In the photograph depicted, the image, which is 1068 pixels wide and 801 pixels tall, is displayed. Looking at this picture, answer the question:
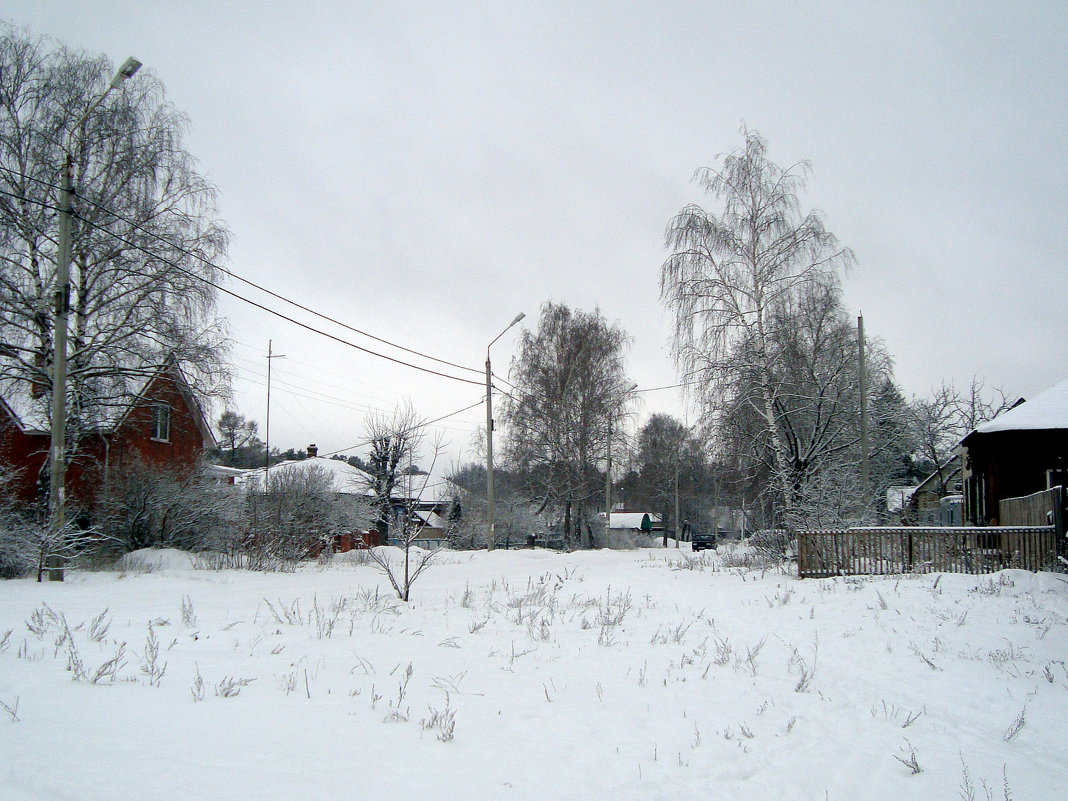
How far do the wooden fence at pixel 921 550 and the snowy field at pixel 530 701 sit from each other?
3967 millimetres

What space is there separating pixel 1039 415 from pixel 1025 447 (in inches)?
53.8

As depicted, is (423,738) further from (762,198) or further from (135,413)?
(135,413)

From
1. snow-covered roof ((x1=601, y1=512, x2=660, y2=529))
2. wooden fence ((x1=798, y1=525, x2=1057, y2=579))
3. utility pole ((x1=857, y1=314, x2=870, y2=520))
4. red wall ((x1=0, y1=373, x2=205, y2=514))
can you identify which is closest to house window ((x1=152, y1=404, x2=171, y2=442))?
red wall ((x1=0, y1=373, x2=205, y2=514))

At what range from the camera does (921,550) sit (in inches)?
565

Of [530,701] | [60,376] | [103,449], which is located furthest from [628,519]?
[530,701]

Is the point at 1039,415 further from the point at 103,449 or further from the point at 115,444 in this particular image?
the point at 103,449

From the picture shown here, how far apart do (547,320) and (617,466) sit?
821cm

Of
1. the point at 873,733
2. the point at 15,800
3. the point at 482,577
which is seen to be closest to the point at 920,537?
the point at 482,577

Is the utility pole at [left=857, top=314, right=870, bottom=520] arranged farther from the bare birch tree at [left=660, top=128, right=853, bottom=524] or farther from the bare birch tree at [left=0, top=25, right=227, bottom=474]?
the bare birch tree at [left=0, top=25, right=227, bottom=474]

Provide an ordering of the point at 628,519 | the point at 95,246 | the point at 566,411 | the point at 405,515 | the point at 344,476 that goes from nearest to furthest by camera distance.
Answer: the point at 405,515 → the point at 95,246 → the point at 566,411 → the point at 344,476 → the point at 628,519

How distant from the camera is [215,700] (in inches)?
188

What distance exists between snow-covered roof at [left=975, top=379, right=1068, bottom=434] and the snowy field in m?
10.4

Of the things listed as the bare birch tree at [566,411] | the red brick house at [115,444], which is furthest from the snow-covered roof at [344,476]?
the bare birch tree at [566,411]

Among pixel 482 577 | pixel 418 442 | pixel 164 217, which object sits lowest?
pixel 482 577
